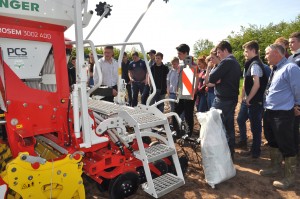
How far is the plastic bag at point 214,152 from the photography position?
12.5 feet

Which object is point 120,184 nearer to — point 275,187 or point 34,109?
point 34,109

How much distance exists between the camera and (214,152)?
3.82 metres

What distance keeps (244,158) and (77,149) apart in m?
3.12

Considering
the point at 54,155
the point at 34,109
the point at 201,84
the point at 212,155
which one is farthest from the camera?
the point at 201,84

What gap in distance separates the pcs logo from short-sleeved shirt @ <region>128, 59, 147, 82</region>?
215 inches

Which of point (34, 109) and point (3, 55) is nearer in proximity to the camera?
point (3, 55)

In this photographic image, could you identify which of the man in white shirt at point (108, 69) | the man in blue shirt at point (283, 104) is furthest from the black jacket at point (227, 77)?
the man in white shirt at point (108, 69)

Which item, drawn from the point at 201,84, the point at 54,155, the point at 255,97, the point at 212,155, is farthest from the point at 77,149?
the point at 201,84

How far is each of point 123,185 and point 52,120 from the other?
3.63ft

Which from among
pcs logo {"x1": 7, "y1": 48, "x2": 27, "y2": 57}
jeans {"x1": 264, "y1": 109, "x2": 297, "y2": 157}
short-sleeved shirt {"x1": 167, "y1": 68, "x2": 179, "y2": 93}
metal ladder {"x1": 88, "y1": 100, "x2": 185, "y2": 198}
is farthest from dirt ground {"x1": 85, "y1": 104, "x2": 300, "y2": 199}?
short-sleeved shirt {"x1": 167, "y1": 68, "x2": 179, "y2": 93}

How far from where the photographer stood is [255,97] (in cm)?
469

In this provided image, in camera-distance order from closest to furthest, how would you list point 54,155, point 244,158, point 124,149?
point 54,155, point 124,149, point 244,158

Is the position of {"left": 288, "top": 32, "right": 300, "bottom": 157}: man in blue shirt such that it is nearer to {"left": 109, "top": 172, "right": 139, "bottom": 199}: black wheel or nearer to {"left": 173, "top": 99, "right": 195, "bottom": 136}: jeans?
{"left": 173, "top": 99, "right": 195, "bottom": 136}: jeans

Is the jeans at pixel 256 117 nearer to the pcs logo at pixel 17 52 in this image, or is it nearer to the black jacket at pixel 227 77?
the black jacket at pixel 227 77
